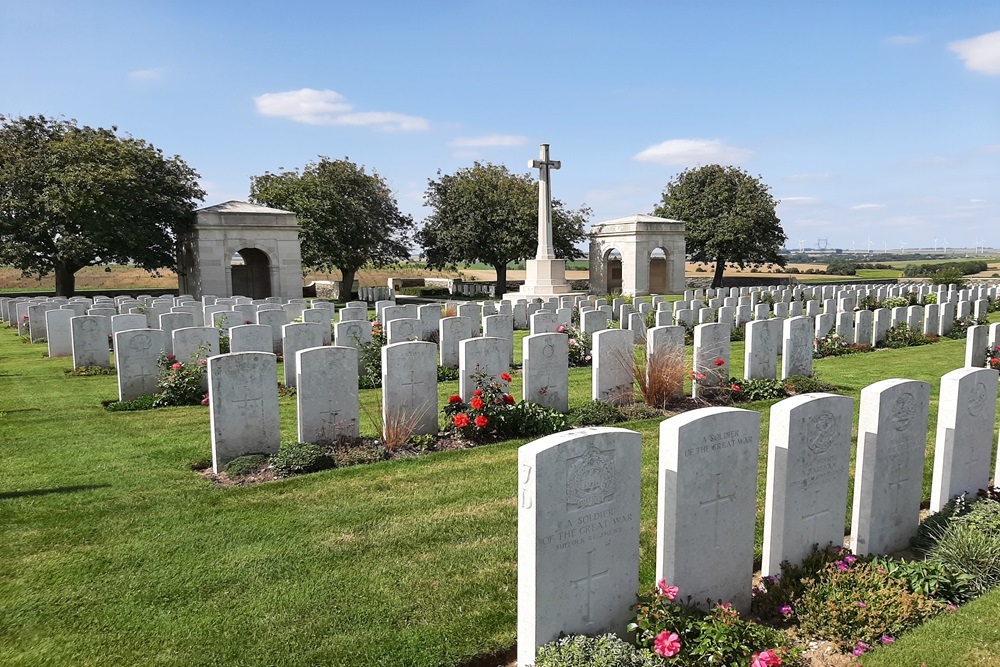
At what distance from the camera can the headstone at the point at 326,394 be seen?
277 inches

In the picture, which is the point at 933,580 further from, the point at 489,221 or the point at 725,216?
the point at 725,216

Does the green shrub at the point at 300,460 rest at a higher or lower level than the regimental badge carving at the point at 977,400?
lower

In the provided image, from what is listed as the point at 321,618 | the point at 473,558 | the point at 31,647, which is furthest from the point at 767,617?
the point at 31,647

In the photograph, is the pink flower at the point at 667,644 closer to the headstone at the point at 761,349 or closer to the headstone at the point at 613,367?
the headstone at the point at 613,367

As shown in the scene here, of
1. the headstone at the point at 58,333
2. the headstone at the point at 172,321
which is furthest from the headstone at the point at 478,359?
the headstone at the point at 58,333

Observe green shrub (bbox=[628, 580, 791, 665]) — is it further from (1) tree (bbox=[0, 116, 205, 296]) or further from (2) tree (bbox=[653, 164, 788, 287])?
(2) tree (bbox=[653, 164, 788, 287])

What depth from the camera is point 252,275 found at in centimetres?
3322

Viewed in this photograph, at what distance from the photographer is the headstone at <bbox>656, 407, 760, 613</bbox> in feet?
12.5

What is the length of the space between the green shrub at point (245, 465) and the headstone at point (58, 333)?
9966 mm

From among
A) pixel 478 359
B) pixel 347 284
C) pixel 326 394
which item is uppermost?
pixel 347 284

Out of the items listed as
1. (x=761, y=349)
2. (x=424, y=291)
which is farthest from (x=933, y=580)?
(x=424, y=291)

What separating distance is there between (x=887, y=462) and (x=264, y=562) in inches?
180

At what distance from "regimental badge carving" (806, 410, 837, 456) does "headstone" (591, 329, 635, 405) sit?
4.50m

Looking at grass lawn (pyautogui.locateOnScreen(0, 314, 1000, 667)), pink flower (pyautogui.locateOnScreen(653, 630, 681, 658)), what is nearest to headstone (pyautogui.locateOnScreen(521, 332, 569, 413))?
grass lawn (pyautogui.locateOnScreen(0, 314, 1000, 667))
